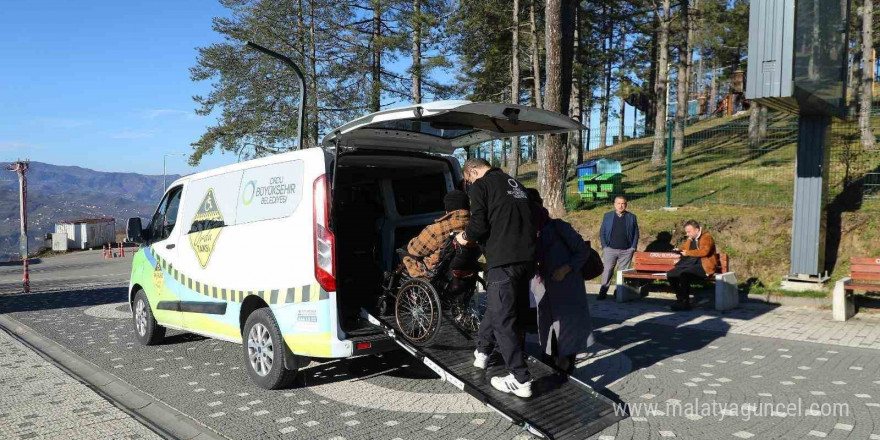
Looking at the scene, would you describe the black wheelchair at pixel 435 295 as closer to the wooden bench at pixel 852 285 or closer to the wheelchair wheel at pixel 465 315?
the wheelchair wheel at pixel 465 315

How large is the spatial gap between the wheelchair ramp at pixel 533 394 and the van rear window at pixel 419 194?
1693 mm

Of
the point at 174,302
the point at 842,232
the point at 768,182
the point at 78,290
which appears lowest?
the point at 78,290

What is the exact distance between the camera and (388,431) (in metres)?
4.55

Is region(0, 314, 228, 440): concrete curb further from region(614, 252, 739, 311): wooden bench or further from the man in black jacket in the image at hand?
region(614, 252, 739, 311): wooden bench

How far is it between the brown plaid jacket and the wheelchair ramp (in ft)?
1.87

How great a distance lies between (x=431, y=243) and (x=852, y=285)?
249 inches

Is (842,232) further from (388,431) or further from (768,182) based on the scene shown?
(388,431)

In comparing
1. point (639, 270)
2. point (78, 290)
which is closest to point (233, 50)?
point (78, 290)

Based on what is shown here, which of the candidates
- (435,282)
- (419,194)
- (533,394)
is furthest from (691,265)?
(533,394)

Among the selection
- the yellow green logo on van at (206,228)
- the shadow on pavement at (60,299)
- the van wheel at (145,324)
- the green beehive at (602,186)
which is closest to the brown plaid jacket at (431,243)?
the yellow green logo on van at (206,228)

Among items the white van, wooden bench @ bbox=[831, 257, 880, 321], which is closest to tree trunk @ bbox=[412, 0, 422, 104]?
the white van

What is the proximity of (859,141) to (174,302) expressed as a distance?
12.5 meters

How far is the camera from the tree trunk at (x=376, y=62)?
77.8 feet

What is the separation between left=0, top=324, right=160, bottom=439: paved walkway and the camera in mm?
4625
